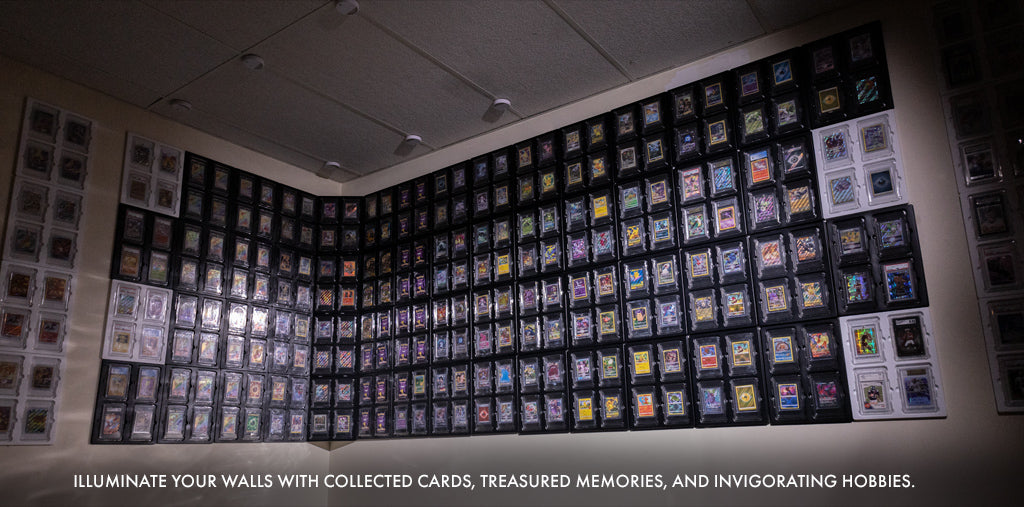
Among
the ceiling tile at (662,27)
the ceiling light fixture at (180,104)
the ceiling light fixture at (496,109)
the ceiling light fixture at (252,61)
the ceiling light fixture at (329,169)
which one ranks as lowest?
the ceiling light fixture at (329,169)

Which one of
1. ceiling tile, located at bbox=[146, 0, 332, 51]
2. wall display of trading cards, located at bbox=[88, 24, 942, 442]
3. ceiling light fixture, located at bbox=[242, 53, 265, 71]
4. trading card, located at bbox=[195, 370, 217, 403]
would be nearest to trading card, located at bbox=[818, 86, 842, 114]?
wall display of trading cards, located at bbox=[88, 24, 942, 442]

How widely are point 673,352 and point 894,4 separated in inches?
90.2

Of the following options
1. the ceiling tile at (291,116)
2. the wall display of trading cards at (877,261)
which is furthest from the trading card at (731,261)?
the ceiling tile at (291,116)

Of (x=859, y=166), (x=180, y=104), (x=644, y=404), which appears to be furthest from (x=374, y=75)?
(x=859, y=166)

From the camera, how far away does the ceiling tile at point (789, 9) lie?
3.82 m

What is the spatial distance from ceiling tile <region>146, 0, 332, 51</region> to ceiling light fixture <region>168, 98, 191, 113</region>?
90 centimetres

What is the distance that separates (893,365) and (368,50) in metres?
3.44

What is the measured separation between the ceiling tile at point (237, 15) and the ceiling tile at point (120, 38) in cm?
9

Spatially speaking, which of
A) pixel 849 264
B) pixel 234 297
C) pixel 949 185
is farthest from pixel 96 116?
pixel 949 185

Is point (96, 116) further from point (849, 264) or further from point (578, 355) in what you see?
point (849, 264)

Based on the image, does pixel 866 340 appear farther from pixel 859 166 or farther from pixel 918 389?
pixel 859 166

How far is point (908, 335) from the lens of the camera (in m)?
3.31

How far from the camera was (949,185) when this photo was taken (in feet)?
11.0

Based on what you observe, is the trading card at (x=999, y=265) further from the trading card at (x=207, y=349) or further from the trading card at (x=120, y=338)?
the trading card at (x=120, y=338)
